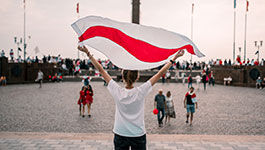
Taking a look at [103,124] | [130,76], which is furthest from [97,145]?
[130,76]

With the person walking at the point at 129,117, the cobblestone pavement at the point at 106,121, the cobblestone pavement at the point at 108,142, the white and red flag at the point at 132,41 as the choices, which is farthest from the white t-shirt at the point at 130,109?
the cobblestone pavement at the point at 106,121

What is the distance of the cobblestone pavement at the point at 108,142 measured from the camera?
6480 millimetres

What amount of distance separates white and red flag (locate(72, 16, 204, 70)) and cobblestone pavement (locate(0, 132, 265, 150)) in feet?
11.5

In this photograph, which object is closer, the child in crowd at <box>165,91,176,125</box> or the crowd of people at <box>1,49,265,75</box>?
the child in crowd at <box>165,91,176,125</box>

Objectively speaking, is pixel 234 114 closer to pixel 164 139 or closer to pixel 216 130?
pixel 216 130

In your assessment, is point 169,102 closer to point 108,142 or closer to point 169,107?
point 169,107

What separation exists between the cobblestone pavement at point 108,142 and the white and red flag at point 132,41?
138 inches

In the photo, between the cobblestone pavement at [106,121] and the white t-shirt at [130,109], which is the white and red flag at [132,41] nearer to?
the white t-shirt at [130,109]

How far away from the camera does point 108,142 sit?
6922 mm

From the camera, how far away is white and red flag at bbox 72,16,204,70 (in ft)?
12.1

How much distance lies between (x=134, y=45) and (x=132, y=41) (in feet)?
0.24

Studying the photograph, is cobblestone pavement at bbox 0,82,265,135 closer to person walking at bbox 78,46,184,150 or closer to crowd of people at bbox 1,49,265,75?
person walking at bbox 78,46,184,150

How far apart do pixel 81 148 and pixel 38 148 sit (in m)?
1.10

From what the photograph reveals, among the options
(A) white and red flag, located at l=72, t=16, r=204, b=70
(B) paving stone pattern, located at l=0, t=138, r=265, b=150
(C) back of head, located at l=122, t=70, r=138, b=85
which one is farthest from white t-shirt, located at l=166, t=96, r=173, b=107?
(C) back of head, located at l=122, t=70, r=138, b=85
